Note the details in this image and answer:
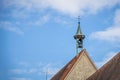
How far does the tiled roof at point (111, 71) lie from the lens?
28.1m

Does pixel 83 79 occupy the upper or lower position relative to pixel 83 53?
lower

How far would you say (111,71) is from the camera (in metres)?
29.5

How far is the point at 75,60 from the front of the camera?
41.0 metres

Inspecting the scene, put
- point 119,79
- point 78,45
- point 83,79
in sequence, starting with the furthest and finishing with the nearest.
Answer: point 78,45, point 83,79, point 119,79

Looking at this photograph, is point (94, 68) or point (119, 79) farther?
point (94, 68)

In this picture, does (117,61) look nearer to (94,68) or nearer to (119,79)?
(119,79)

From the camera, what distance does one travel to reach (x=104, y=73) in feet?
102

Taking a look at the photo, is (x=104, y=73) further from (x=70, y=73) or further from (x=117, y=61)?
(x=70, y=73)

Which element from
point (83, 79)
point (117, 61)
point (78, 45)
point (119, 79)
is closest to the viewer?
point (119, 79)

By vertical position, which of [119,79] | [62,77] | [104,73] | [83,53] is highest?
[83,53]

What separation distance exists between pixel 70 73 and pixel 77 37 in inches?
289

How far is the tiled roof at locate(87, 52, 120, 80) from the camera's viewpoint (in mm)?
28094

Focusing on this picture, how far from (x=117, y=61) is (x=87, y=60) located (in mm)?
11357

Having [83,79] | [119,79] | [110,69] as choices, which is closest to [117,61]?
[110,69]
